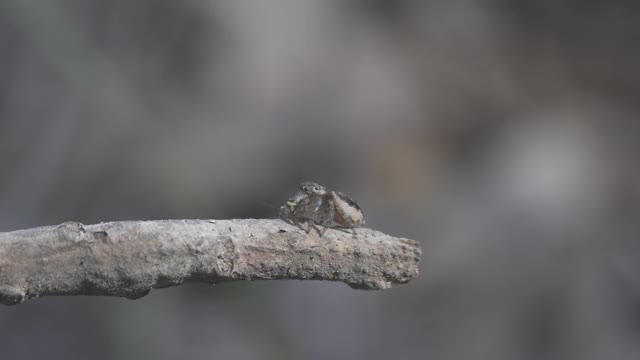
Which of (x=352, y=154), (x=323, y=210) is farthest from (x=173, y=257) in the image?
(x=352, y=154)

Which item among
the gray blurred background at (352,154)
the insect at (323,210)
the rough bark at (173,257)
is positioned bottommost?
the rough bark at (173,257)

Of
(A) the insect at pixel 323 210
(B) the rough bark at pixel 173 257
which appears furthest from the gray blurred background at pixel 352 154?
(B) the rough bark at pixel 173 257

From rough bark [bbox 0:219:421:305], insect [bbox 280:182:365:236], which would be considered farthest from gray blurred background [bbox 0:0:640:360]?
rough bark [bbox 0:219:421:305]

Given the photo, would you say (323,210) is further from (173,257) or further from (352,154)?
(352,154)

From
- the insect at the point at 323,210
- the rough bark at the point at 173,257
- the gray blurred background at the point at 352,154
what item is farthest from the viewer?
the gray blurred background at the point at 352,154

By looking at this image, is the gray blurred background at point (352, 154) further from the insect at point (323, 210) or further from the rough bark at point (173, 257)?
the rough bark at point (173, 257)
